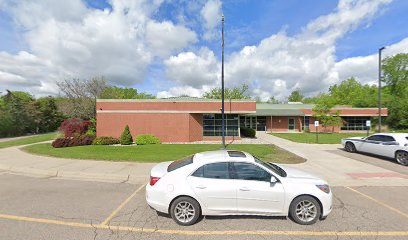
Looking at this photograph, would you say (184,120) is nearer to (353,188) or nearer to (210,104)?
(210,104)

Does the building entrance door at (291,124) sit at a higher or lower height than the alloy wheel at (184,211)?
higher

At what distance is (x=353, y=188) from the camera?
6.38 m

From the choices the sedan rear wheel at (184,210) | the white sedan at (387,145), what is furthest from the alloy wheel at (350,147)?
the sedan rear wheel at (184,210)

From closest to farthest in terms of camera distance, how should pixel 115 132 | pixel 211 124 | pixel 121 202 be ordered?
pixel 121 202, pixel 115 132, pixel 211 124

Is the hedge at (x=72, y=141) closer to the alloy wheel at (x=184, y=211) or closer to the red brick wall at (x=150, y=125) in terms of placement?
the red brick wall at (x=150, y=125)

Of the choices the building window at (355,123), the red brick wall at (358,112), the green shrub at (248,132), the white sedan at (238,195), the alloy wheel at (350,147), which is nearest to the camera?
the white sedan at (238,195)

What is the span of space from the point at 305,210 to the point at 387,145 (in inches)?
392

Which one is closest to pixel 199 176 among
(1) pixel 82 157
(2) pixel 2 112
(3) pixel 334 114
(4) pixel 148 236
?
(4) pixel 148 236

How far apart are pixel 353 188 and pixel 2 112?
43.7 metres

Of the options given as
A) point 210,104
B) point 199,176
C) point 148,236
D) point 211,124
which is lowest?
point 148,236

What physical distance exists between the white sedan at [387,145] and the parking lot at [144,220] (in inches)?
215

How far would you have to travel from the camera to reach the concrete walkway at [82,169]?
749 cm

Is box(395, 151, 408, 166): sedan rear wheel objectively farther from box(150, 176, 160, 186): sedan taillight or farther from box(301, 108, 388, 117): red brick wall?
box(301, 108, 388, 117): red brick wall

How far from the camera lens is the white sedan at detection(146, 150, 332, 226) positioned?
13.2 feet
